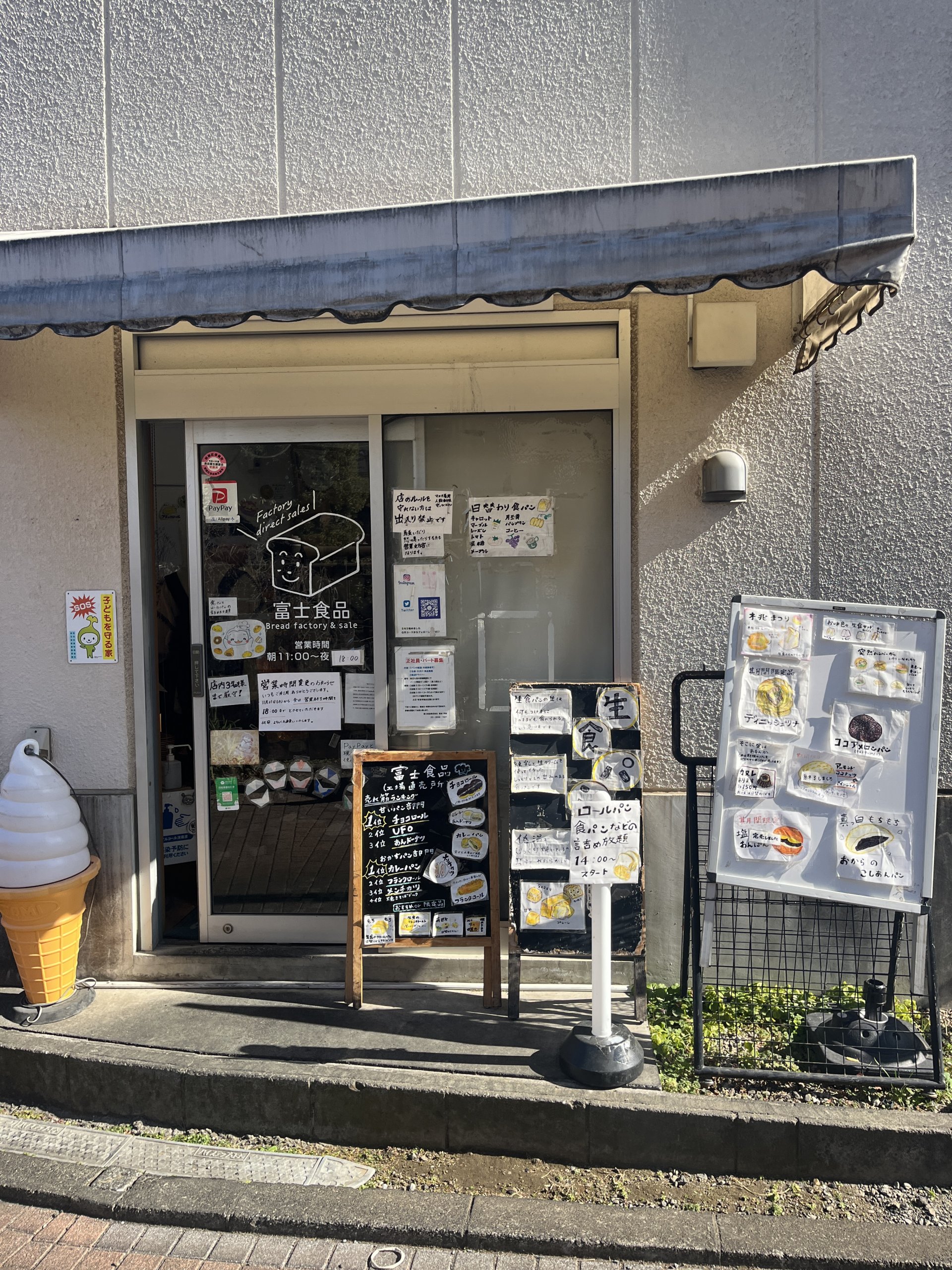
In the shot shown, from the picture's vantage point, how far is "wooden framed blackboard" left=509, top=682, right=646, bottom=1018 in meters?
3.97

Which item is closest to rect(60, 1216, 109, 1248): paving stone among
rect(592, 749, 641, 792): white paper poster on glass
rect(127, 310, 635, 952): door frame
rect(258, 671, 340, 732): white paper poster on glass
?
rect(127, 310, 635, 952): door frame

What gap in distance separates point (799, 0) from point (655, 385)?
6.08ft

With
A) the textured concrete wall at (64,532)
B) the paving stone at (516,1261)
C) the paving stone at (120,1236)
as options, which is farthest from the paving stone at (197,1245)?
the textured concrete wall at (64,532)

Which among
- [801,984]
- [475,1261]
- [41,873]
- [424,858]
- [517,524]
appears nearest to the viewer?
[475,1261]

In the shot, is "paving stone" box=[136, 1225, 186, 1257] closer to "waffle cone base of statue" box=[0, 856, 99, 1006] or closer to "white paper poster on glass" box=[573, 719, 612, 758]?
"waffle cone base of statue" box=[0, 856, 99, 1006]

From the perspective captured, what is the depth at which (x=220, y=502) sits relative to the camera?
4742 mm

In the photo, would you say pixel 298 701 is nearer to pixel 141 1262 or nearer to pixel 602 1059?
pixel 602 1059

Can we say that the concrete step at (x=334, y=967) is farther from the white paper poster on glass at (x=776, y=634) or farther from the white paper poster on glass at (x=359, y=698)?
the white paper poster on glass at (x=776, y=634)

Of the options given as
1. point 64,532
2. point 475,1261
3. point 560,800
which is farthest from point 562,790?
point 64,532

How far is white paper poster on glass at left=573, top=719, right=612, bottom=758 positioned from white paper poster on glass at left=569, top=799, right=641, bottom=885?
0.77ft

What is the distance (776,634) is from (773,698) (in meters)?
0.26

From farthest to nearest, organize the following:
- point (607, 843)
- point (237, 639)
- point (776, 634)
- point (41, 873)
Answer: point (237, 639), point (41, 873), point (607, 843), point (776, 634)

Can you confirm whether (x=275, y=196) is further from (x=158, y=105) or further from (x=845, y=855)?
(x=845, y=855)

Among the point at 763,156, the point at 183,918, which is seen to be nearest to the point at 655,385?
the point at 763,156
